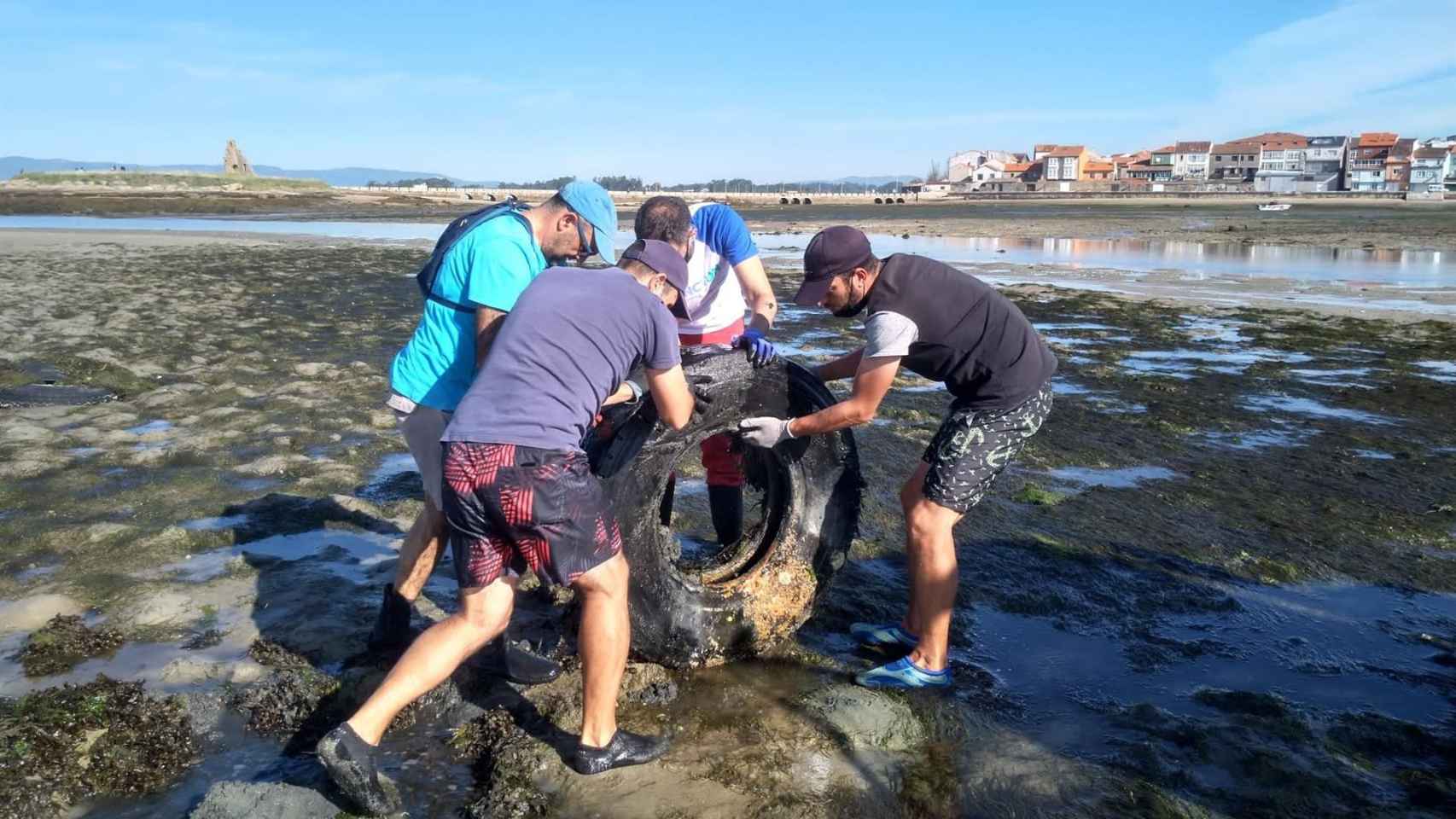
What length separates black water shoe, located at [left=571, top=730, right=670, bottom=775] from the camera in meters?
3.41

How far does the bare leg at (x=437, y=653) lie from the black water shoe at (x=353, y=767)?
52 millimetres

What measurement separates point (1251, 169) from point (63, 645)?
5111 inches

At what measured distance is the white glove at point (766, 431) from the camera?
4141mm

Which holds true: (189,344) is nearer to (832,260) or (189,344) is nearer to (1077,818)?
(832,260)

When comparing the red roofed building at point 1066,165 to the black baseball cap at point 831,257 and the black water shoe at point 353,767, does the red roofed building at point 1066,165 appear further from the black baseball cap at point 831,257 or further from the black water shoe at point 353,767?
the black water shoe at point 353,767

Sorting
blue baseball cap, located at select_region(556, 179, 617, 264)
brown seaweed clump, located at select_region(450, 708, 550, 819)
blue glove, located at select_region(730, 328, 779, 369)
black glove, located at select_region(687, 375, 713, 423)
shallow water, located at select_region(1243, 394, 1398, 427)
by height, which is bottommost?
brown seaweed clump, located at select_region(450, 708, 550, 819)

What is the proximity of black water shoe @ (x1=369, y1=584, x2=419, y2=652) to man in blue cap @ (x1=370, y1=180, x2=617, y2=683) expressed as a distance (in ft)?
0.30

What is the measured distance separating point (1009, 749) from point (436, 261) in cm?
283

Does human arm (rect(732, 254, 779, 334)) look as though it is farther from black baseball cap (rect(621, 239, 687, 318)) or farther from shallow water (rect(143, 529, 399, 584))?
shallow water (rect(143, 529, 399, 584))

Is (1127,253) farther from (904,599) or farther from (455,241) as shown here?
(455,241)

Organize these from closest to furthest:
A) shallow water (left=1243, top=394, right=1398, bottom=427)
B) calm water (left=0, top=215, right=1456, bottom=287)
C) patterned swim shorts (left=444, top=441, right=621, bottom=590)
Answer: patterned swim shorts (left=444, top=441, right=621, bottom=590) → shallow water (left=1243, top=394, right=1398, bottom=427) → calm water (left=0, top=215, right=1456, bottom=287)

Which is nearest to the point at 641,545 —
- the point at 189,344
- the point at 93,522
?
the point at 93,522

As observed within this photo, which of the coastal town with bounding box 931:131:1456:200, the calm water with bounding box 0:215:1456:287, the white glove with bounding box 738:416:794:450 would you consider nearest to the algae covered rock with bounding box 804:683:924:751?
the white glove with bounding box 738:416:794:450

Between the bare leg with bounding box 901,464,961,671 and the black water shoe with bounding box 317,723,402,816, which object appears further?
the bare leg with bounding box 901,464,961,671
